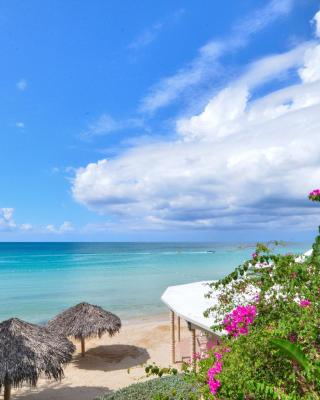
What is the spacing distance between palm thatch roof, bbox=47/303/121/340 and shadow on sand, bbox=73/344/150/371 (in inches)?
32.8

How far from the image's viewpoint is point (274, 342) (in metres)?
3.21

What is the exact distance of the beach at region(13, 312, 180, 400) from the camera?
10250 mm

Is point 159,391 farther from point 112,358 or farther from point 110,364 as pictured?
point 112,358

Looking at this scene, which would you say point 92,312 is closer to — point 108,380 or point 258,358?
point 108,380

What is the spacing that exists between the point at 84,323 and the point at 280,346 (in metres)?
10.7

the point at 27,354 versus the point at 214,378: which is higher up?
the point at 214,378

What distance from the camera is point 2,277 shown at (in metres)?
41.7

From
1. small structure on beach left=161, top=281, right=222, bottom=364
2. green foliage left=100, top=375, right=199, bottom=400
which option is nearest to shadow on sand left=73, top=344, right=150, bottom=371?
small structure on beach left=161, top=281, right=222, bottom=364

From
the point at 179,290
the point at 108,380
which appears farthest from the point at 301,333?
the point at 108,380

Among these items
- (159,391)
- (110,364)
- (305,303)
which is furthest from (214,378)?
(110,364)

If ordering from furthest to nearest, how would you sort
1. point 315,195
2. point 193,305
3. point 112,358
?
point 112,358 → point 193,305 → point 315,195

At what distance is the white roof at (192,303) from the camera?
7730mm

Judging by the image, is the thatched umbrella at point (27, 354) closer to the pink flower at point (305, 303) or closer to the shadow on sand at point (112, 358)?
the shadow on sand at point (112, 358)

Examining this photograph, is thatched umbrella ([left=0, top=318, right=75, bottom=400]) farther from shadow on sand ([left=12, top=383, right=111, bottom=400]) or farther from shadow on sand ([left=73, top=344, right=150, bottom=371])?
shadow on sand ([left=73, top=344, right=150, bottom=371])
